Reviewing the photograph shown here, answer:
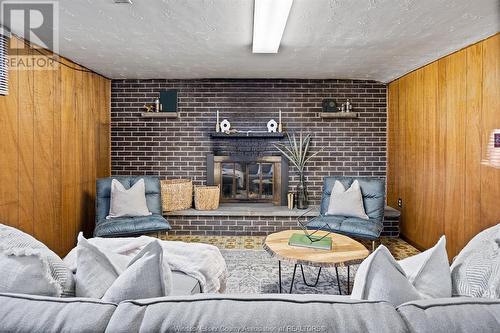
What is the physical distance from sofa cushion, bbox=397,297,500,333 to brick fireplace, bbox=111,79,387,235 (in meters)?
4.15

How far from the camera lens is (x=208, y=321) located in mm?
804

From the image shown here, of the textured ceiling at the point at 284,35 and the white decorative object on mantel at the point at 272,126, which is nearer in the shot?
the textured ceiling at the point at 284,35

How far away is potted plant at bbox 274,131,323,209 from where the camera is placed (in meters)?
4.82

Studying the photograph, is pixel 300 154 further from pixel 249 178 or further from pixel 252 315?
pixel 252 315

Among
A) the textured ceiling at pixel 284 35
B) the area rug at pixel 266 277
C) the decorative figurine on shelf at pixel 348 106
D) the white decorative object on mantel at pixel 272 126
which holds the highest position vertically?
the textured ceiling at pixel 284 35

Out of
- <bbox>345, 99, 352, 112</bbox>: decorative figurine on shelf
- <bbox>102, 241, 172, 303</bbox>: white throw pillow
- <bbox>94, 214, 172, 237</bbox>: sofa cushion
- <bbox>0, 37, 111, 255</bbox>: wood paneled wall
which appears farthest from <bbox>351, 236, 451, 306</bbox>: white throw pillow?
<bbox>345, 99, 352, 112</bbox>: decorative figurine on shelf

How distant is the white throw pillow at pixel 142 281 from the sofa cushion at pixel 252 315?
0.18 m

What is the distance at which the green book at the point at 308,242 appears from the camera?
2615 mm

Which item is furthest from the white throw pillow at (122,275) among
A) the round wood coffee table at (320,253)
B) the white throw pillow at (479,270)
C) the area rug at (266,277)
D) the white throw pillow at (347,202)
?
the white throw pillow at (347,202)

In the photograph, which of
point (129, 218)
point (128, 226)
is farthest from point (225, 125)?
point (128, 226)

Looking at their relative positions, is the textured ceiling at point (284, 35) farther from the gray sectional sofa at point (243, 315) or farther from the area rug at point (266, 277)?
the area rug at point (266, 277)

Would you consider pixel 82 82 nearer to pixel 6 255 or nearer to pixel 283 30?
pixel 283 30

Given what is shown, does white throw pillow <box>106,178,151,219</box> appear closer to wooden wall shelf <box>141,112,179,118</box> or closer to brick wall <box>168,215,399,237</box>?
brick wall <box>168,215,399,237</box>

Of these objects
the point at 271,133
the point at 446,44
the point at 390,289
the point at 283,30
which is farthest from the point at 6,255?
the point at 271,133
